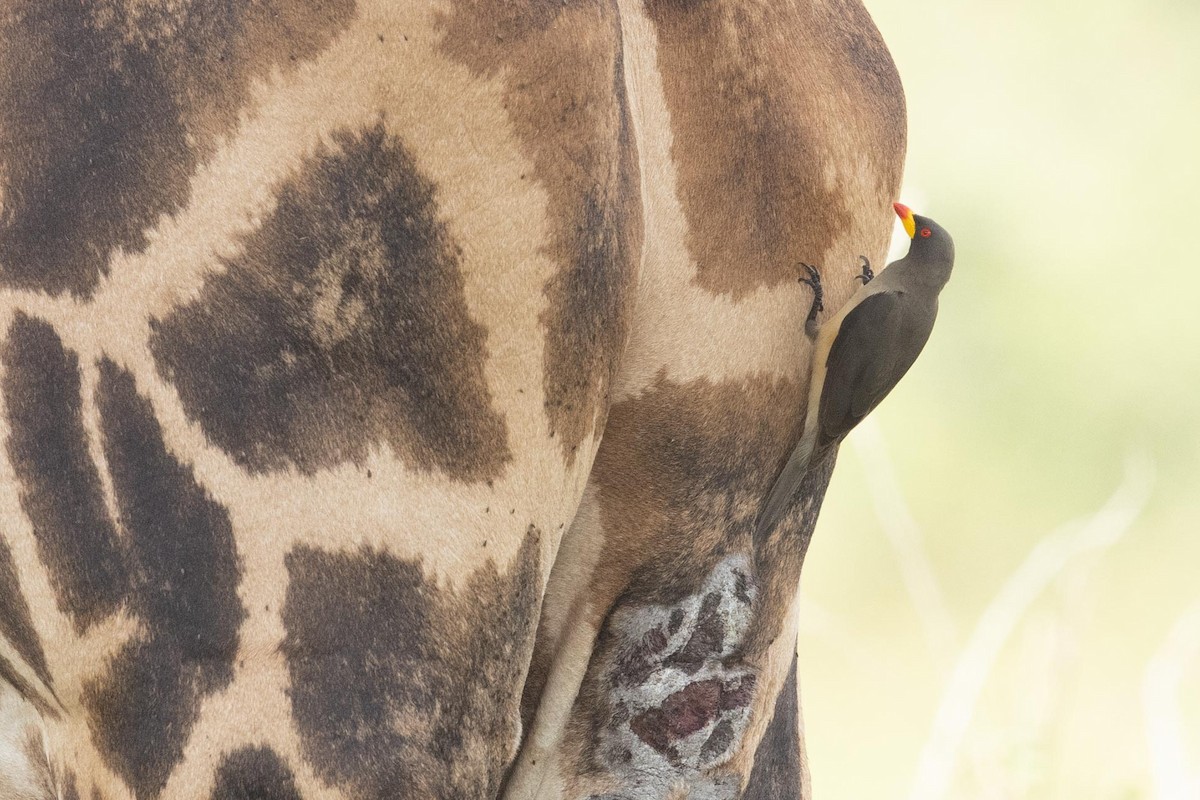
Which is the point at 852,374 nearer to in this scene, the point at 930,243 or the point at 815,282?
the point at 815,282

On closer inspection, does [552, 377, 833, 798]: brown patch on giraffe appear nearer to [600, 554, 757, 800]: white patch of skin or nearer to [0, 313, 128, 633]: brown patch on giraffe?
[600, 554, 757, 800]: white patch of skin

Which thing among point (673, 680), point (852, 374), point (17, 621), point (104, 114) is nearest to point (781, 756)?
point (673, 680)

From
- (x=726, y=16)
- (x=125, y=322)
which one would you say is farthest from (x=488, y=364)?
(x=726, y=16)

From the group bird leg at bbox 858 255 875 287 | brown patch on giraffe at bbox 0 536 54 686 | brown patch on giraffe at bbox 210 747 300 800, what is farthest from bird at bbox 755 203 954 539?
brown patch on giraffe at bbox 0 536 54 686

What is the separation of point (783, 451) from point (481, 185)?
35cm

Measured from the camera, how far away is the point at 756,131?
103 centimetres

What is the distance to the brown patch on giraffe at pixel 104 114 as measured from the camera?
2.81 ft

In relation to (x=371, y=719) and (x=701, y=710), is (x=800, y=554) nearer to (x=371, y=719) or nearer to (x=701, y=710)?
(x=701, y=710)

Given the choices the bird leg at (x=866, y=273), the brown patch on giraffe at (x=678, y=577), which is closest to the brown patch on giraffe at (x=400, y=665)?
the brown patch on giraffe at (x=678, y=577)

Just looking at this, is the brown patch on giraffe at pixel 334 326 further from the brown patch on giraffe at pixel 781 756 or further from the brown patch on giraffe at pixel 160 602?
the brown patch on giraffe at pixel 781 756

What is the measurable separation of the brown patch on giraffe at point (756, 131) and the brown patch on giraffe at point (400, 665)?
27 cm

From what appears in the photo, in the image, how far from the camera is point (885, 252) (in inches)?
46.2

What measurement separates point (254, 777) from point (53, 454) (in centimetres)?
24

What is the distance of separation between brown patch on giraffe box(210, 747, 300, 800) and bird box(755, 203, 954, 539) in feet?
1.39
